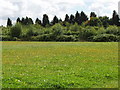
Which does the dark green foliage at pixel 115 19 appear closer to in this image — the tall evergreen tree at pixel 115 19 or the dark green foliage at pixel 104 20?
the tall evergreen tree at pixel 115 19

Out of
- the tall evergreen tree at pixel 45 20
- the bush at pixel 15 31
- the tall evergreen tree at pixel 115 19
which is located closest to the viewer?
the bush at pixel 15 31

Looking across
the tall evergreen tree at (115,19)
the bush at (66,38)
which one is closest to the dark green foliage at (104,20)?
the tall evergreen tree at (115,19)

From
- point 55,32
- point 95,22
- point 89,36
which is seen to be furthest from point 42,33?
point 95,22

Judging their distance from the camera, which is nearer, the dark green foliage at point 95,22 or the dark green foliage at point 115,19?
the dark green foliage at point 115,19

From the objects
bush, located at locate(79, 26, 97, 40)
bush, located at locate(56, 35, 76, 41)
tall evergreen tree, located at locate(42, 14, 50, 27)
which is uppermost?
tall evergreen tree, located at locate(42, 14, 50, 27)

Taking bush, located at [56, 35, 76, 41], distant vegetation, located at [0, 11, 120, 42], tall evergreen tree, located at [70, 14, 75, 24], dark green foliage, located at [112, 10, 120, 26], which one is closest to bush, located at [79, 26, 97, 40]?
distant vegetation, located at [0, 11, 120, 42]

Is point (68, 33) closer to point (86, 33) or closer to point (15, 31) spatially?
point (86, 33)

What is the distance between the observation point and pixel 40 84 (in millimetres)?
9750

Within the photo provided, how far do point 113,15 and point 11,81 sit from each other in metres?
129

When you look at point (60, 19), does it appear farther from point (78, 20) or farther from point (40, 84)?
point (40, 84)

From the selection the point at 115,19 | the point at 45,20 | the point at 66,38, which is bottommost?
the point at 66,38

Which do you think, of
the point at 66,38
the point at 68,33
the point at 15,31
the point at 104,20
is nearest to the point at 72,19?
the point at 104,20

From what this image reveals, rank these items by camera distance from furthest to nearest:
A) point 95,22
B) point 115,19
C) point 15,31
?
1. point 95,22
2. point 115,19
3. point 15,31

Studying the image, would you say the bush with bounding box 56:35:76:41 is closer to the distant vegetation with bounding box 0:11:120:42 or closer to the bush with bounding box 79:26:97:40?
the distant vegetation with bounding box 0:11:120:42
